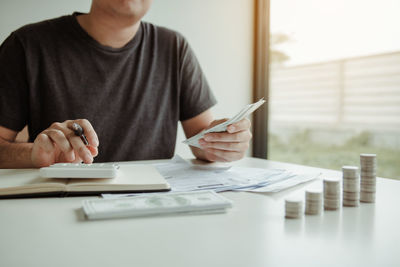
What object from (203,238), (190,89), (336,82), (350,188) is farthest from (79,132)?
(336,82)

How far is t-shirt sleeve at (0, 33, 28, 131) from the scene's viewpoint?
4.07 feet

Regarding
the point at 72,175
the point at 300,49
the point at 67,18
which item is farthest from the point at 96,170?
the point at 300,49

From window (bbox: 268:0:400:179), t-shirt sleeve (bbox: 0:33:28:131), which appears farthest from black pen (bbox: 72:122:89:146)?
window (bbox: 268:0:400:179)

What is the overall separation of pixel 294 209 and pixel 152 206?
23cm

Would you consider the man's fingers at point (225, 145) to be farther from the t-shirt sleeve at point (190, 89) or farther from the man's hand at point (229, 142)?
the t-shirt sleeve at point (190, 89)

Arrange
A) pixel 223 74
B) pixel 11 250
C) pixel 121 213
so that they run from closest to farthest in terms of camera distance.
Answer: pixel 11 250 < pixel 121 213 < pixel 223 74

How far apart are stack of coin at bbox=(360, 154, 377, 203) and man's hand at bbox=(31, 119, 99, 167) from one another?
60 cm

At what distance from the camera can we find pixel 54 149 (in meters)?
0.91

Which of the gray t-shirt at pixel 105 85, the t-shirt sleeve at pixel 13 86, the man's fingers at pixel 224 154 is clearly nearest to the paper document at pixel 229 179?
the man's fingers at pixel 224 154

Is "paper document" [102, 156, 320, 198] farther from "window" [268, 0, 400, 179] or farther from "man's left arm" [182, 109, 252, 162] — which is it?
"window" [268, 0, 400, 179]

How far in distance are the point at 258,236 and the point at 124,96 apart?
1059 millimetres

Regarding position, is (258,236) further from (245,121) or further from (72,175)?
(245,121)

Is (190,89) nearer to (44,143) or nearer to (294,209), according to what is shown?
(44,143)

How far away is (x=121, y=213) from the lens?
22.0 inches
